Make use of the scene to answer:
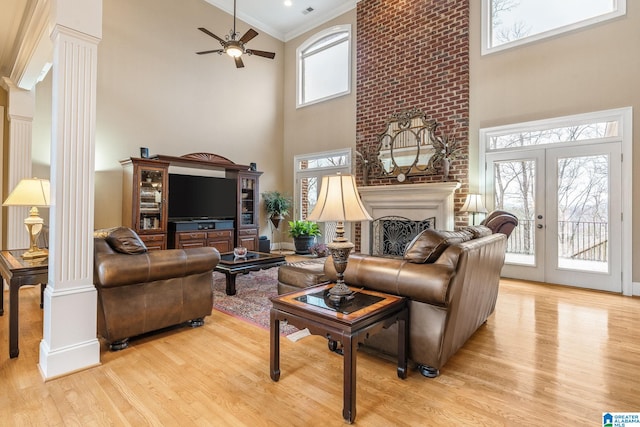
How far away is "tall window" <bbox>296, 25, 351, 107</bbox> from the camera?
7.14 metres

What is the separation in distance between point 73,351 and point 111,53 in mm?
5158

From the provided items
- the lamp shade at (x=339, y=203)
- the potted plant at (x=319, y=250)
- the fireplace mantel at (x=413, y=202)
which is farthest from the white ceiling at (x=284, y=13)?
the lamp shade at (x=339, y=203)

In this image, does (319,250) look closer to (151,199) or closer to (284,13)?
(151,199)

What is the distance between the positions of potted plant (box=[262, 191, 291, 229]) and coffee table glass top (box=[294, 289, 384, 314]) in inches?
216

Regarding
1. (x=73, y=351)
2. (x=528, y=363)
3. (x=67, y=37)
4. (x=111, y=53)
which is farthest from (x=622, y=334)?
(x=111, y=53)

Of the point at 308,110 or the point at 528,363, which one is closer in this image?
the point at 528,363

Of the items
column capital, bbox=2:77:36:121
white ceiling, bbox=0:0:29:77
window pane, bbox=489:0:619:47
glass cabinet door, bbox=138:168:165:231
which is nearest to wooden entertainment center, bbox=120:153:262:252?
glass cabinet door, bbox=138:168:165:231

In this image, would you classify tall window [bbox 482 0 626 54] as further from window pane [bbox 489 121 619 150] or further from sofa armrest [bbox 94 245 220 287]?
sofa armrest [bbox 94 245 220 287]

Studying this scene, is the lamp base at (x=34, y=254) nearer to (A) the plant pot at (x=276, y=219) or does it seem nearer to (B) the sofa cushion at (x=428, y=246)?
(B) the sofa cushion at (x=428, y=246)

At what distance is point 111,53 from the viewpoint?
5336 mm

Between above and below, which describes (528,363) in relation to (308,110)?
below

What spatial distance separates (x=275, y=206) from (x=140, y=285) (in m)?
5.13

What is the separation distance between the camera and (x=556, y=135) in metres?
4.64

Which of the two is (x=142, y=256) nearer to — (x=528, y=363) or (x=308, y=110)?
(x=528, y=363)
